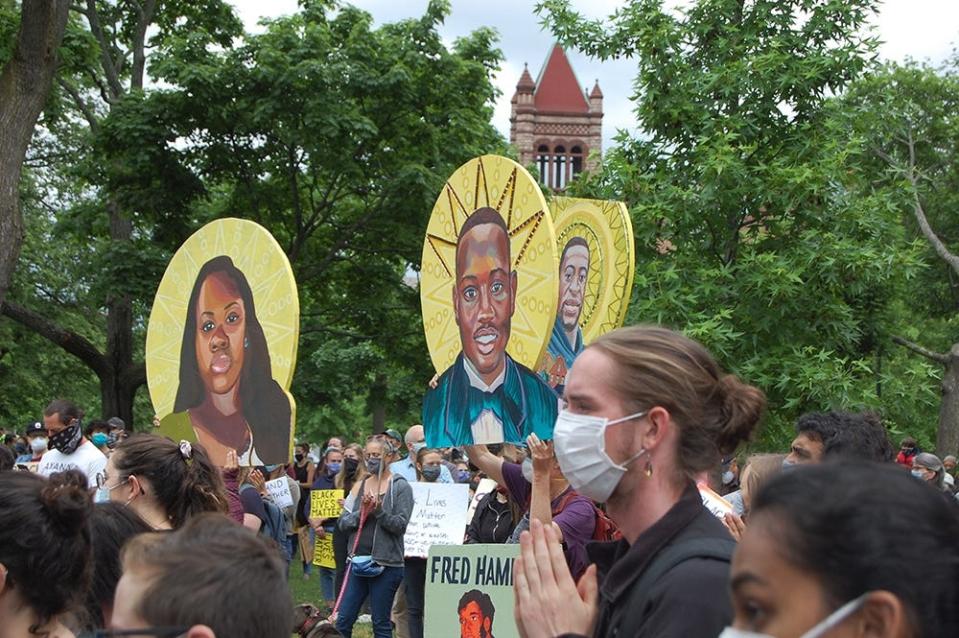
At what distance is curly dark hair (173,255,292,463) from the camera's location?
8062mm

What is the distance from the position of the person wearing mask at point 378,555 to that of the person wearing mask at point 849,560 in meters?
8.59

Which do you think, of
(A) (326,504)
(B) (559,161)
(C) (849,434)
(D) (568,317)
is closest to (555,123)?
(B) (559,161)

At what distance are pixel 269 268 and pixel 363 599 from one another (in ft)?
11.3

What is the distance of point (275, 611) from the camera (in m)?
2.51

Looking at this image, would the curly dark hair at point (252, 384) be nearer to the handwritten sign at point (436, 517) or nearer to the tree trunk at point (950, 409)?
the handwritten sign at point (436, 517)

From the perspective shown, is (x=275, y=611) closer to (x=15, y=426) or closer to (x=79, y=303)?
(x=79, y=303)

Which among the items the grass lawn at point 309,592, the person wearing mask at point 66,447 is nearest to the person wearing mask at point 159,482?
the person wearing mask at point 66,447

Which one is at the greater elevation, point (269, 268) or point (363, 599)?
point (269, 268)

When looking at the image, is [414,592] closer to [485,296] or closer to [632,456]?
[485,296]

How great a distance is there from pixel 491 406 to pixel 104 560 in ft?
10.9

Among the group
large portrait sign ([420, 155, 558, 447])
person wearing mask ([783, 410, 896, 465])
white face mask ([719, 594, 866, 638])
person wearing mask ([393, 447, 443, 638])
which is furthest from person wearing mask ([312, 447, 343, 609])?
white face mask ([719, 594, 866, 638])

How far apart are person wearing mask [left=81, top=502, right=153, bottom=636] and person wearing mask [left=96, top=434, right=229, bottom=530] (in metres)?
1.05

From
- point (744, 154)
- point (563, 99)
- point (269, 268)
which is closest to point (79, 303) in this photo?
point (744, 154)

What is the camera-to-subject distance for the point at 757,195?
1527 centimetres
